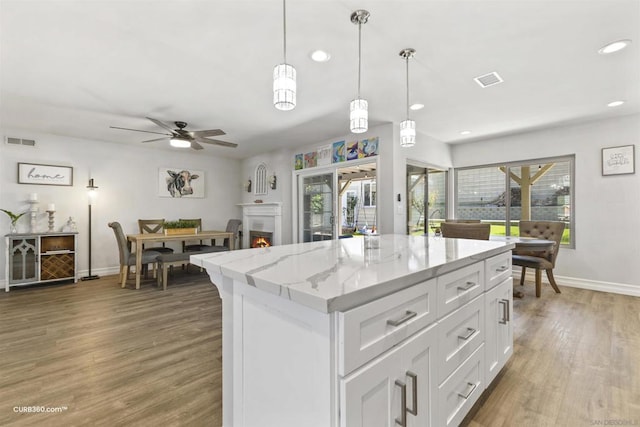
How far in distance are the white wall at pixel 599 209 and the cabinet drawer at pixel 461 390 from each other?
3.84 meters

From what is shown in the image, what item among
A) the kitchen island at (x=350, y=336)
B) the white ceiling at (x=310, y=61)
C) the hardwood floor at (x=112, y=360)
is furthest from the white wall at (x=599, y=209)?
the hardwood floor at (x=112, y=360)

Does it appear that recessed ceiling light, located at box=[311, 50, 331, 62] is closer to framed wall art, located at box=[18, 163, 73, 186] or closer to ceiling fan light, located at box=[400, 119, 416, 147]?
ceiling fan light, located at box=[400, 119, 416, 147]

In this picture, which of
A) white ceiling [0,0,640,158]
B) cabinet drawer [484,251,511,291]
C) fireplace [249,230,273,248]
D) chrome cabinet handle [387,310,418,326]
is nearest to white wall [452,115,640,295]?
white ceiling [0,0,640,158]

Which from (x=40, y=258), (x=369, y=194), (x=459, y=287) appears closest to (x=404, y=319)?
(x=459, y=287)

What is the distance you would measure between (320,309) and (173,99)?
131 inches

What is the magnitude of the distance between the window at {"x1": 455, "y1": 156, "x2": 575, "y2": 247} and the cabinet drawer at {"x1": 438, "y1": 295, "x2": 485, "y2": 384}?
395 cm

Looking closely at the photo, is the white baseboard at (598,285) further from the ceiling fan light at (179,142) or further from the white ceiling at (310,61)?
the ceiling fan light at (179,142)

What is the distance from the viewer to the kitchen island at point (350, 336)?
816mm

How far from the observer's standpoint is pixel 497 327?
1.77 metres

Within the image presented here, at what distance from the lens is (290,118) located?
12.7ft

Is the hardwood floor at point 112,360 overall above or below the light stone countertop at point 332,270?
below

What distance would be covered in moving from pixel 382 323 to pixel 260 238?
5377 millimetres

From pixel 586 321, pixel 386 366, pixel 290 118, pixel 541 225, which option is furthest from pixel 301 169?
pixel 386 366

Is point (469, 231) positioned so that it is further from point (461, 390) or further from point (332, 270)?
point (332, 270)
